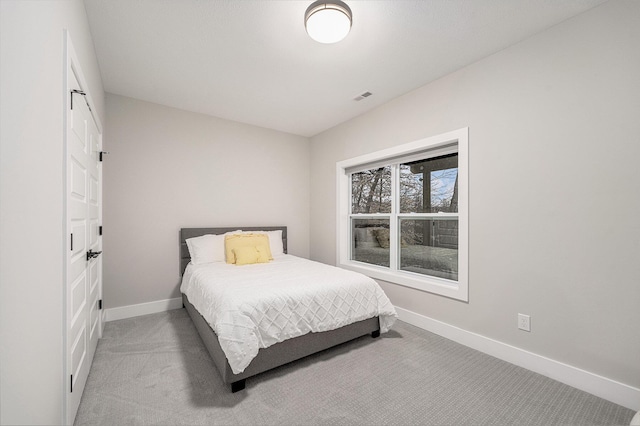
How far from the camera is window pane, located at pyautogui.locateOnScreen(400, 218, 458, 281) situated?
9.30 ft

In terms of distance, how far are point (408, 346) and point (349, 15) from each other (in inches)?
108

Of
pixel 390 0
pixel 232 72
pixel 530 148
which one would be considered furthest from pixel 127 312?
pixel 530 148

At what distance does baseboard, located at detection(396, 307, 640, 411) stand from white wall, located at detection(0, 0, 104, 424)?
9.45ft

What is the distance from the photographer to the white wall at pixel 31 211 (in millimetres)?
813

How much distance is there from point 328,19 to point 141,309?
11.9ft

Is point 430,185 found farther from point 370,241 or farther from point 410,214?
point 370,241

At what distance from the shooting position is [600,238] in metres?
1.83

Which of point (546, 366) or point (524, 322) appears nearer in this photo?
point (546, 366)

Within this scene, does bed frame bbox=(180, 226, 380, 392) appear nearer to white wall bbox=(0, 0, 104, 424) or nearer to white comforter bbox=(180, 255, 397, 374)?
white comforter bbox=(180, 255, 397, 374)

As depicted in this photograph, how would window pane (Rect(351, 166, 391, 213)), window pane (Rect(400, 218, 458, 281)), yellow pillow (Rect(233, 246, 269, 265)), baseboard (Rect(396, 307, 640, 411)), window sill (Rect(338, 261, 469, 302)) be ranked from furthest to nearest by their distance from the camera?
window pane (Rect(351, 166, 391, 213)) < yellow pillow (Rect(233, 246, 269, 265)) < window pane (Rect(400, 218, 458, 281)) < window sill (Rect(338, 261, 469, 302)) < baseboard (Rect(396, 307, 640, 411))

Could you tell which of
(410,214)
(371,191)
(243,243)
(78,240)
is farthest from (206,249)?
(410,214)

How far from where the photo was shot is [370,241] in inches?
153

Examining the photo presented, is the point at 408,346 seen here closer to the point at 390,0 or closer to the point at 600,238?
the point at 600,238

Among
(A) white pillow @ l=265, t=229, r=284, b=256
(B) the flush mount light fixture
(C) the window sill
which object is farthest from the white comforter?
(B) the flush mount light fixture
